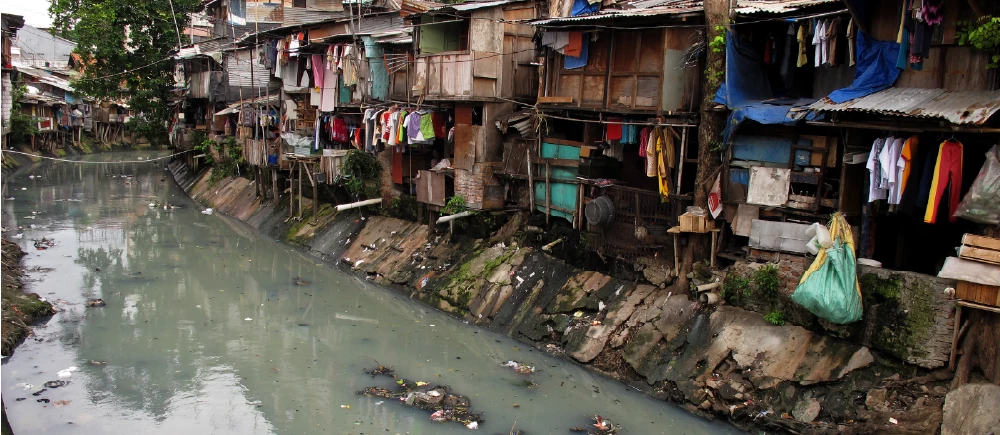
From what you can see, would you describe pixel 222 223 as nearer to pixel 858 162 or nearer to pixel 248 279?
pixel 248 279

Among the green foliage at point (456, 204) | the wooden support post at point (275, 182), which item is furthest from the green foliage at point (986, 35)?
the wooden support post at point (275, 182)

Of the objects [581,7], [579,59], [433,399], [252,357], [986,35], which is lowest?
[252,357]

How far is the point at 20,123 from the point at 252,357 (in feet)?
96.0

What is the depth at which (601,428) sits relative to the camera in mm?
9742

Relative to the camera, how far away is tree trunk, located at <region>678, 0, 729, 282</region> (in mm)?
11477

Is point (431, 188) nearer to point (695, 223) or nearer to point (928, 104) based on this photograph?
point (695, 223)

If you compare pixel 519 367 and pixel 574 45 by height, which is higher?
pixel 574 45

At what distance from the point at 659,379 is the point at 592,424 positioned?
1.55 m

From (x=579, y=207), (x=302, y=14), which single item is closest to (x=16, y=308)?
(x=579, y=207)

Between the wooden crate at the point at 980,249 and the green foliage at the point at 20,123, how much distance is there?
115ft

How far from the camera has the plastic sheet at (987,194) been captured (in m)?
8.25

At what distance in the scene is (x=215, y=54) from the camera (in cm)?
2866

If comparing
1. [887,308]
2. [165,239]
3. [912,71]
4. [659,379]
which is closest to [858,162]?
[912,71]

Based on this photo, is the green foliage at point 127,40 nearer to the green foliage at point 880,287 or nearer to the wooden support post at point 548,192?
the wooden support post at point 548,192
